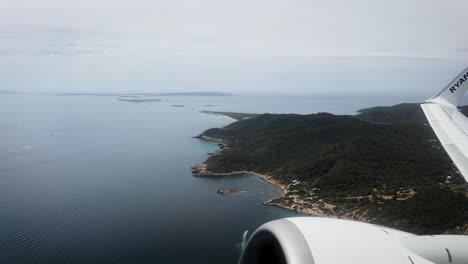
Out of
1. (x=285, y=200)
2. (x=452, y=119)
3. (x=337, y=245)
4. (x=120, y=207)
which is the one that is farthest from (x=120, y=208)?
(x=337, y=245)

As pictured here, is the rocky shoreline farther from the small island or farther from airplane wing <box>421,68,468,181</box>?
airplane wing <box>421,68,468,181</box>

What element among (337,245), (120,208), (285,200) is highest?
(337,245)

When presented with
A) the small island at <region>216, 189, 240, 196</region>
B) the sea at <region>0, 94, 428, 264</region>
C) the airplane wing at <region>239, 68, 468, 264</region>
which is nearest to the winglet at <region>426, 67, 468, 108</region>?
the airplane wing at <region>239, 68, 468, 264</region>

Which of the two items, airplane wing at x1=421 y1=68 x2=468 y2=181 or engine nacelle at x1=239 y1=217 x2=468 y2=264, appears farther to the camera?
airplane wing at x1=421 y1=68 x2=468 y2=181

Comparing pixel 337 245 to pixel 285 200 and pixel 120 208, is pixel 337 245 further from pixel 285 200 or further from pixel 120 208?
pixel 120 208

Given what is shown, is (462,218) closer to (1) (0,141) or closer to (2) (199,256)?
(2) (199,256)

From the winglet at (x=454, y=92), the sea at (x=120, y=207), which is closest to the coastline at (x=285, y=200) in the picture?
the sea at (x=120, y=207)

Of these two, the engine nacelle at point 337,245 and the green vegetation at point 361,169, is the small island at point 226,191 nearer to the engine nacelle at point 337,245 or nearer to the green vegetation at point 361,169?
the green vegetation at point 361,169
